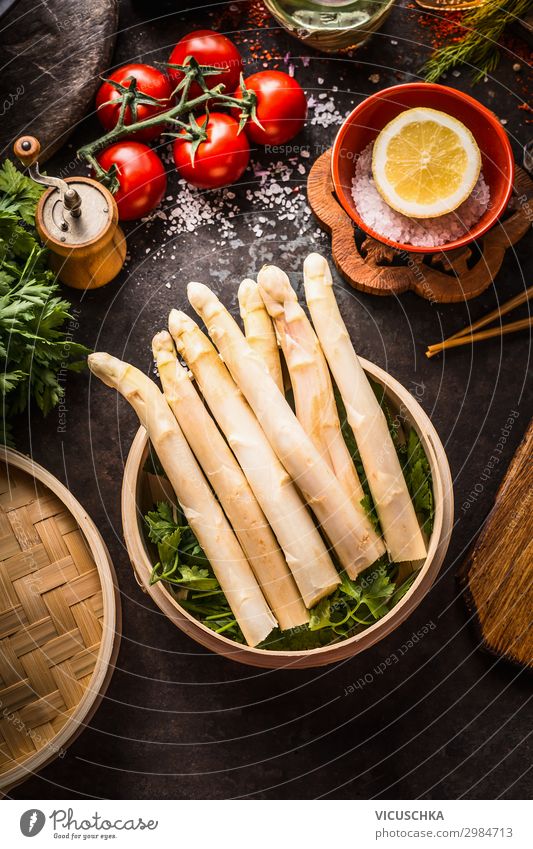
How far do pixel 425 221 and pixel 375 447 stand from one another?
61 centimetres

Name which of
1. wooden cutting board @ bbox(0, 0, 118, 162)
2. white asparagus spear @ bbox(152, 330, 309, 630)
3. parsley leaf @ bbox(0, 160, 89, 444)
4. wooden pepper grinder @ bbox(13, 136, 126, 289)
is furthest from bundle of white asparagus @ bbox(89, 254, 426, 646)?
wooden cutting board @ bbox(0, 0, 118, 162)

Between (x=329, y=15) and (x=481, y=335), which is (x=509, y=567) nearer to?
(x=481, y=335)

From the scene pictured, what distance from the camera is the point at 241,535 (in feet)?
5.85

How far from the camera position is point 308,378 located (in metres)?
1.77

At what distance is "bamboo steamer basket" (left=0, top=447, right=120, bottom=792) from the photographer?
1.76 metres

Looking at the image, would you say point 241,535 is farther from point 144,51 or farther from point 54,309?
point 144,51

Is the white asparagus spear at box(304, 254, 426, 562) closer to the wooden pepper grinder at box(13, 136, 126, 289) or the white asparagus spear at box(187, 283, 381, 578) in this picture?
the white asparagus spear at box(187, 283, 381, 578)

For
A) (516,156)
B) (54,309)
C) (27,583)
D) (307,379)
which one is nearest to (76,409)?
(54,309)

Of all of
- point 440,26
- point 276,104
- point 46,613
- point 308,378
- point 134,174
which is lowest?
point 46,613

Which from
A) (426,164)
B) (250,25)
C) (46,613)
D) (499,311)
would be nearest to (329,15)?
(250,25)

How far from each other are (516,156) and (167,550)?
4.59ft

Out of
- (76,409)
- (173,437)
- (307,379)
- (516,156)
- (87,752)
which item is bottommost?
(87,752)

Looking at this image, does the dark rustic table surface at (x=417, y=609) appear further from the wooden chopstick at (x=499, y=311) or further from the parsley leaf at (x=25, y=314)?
the parsley leaf at (x=25, y=314)

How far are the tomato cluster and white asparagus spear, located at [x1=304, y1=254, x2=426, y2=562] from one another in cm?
53
